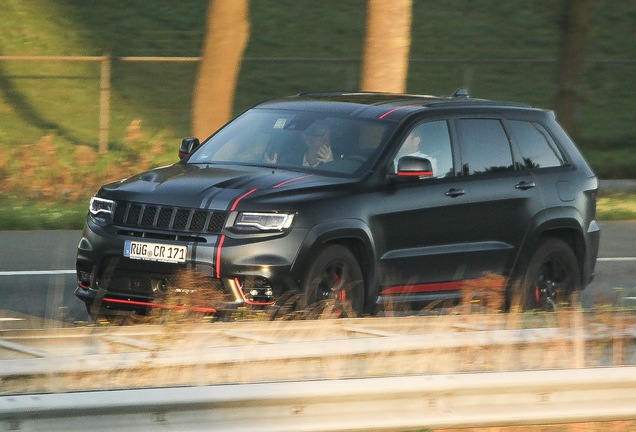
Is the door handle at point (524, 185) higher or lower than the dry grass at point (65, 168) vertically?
higher

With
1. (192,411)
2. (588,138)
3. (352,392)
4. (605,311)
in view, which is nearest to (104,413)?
(192,411)

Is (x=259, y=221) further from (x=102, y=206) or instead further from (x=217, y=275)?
(x=102, y=206)

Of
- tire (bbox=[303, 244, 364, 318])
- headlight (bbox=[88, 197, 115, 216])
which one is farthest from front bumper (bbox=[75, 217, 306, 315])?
headlight (bbox=[88, 197, 115, 216])

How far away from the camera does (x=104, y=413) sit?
193 inches

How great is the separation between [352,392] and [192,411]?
24.4 inches

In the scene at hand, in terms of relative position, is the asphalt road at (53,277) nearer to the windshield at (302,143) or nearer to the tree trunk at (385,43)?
the windshield at (302,143)

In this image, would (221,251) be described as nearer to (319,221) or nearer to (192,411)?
(319,221)

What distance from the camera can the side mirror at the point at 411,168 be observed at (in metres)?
9.27

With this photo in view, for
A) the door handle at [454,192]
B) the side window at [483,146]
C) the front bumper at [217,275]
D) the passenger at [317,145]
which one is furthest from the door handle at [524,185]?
the front bumper at [217,275]

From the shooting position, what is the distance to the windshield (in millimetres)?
9523

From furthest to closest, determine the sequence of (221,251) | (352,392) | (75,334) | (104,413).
Result: (221,251) → (75,334) → (352,392) → (104,413)

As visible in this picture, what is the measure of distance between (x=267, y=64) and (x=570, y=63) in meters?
8.98

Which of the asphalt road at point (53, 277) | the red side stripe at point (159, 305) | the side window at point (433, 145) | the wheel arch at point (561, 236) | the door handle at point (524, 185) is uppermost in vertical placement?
the side window at point (433, 145)

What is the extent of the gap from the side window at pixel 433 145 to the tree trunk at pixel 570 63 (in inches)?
443
